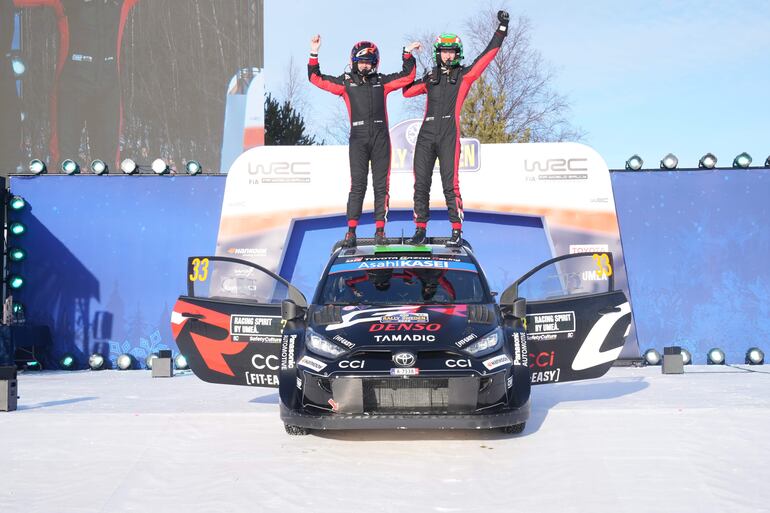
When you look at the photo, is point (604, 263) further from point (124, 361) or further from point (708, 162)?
point (124, 361)

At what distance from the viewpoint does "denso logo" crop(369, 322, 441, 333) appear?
670cm

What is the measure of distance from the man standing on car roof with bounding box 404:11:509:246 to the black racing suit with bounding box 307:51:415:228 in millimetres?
236

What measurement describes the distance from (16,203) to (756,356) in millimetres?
12638

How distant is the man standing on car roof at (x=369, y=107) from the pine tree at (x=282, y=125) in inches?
1227

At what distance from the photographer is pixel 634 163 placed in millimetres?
14898

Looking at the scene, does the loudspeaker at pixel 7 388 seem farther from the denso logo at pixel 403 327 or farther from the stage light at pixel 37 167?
the stage light at pixel 37 167

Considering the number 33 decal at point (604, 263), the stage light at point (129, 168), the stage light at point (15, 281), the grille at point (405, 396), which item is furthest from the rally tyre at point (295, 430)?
the stage light at point (15, 281)

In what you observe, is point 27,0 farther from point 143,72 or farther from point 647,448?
point 647,448

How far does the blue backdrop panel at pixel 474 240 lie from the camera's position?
14.8 metres

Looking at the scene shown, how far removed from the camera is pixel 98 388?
38.7ft

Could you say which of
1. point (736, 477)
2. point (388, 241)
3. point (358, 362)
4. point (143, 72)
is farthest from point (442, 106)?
point (143, 72)

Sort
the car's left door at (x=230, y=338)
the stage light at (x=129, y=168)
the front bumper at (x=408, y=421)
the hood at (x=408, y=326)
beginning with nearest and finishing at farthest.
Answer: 1. the front bumper at (x=408, y=421)
2. the hood at (x=408, y=326)
3. the car's left door at (x=230, y=338)
4. the stage light at (x=129, y=168)

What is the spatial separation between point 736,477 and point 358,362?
259cm

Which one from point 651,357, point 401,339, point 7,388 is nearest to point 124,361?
point 7,388
